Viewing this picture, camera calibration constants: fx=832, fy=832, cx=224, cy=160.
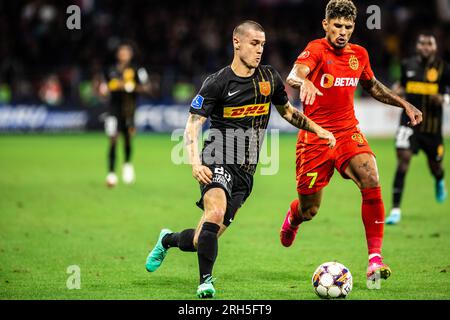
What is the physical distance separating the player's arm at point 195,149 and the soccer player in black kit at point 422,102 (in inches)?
225

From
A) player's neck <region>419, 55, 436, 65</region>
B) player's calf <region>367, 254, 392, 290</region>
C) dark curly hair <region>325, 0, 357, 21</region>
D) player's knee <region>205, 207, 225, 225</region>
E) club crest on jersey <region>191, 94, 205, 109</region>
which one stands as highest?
dark curly hair <region>325, 0, 357, 21</region>

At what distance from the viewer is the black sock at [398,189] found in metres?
12.5

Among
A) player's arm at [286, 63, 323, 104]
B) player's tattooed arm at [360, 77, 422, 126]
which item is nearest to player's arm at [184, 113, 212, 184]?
player's arm at [286, 63, 323, 104]

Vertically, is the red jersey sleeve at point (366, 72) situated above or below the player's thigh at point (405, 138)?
above

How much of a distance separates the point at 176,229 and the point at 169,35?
21.6 meters

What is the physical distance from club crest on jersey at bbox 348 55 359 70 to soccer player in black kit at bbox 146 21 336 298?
926 mm


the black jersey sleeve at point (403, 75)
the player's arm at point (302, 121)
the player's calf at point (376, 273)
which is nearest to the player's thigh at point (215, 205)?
the player's arm at point (302, 121)

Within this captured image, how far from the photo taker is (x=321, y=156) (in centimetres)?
869

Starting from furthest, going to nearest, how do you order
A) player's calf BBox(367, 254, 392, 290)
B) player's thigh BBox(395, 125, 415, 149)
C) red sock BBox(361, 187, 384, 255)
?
player's thigh BBox(395, 125, 415, 149)
red sock BBox(361, 187, 384, 255)
player's calf BBox(367, 254, 392, 290)

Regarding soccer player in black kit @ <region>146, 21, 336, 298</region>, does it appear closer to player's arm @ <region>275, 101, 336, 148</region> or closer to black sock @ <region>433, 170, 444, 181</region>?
player's arm @ <region>275, 101, 336, 148</region>

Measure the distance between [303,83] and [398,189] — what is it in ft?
17.4

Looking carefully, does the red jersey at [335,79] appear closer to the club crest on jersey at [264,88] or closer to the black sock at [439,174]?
the club crest on jersey at [264,88]

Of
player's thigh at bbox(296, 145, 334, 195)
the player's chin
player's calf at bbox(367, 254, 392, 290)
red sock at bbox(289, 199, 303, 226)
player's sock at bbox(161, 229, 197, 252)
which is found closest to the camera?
player's calf at bbox(367, 254, 392, 290)

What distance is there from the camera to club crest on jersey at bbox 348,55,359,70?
8.57 meters
